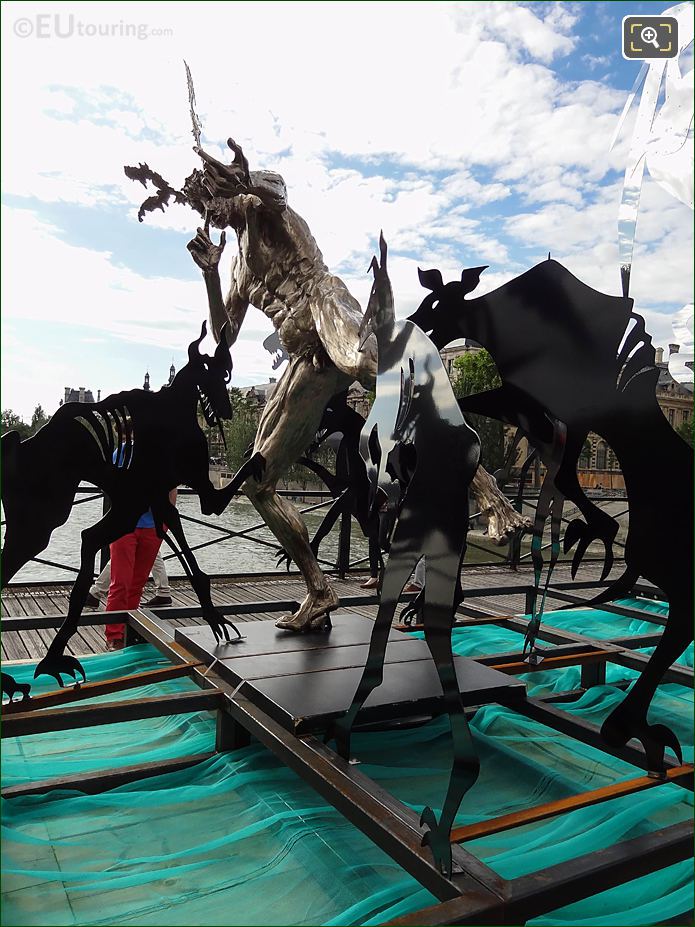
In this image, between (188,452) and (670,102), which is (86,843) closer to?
(188,452)

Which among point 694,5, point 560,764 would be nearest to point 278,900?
point 560,764

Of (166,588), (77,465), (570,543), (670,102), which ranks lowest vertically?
(166,588)

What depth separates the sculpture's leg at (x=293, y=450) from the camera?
3.70 metres

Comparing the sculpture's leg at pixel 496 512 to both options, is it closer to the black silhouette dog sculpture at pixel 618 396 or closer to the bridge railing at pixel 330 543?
the bridge railing at pixel 330 543

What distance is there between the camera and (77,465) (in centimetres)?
292

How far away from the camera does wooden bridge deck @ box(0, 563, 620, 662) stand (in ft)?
15.0

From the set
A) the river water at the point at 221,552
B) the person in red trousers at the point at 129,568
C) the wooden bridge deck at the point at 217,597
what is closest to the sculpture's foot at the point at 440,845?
the wooden bridge deck at the point at 217,597

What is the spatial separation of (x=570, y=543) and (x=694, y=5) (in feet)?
6.80

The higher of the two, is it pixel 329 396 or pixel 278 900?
pixel 329 396

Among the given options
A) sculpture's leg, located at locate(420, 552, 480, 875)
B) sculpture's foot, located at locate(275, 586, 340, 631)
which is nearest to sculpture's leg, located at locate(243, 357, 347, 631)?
sculpture's foot, located at locate(275, 586, 340, 631)

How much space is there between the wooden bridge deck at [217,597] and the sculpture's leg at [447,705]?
9.30 feet

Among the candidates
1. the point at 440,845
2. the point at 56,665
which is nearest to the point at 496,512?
the point at 440,845

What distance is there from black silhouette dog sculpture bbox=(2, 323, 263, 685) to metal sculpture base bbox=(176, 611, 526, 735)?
33cm

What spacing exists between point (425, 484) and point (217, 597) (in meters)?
4.42
